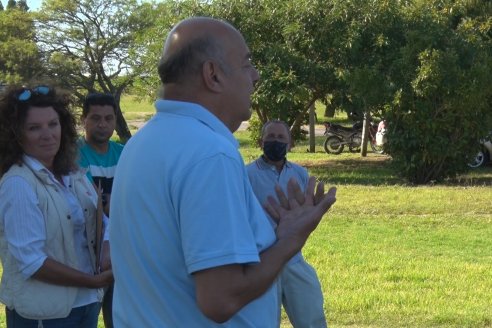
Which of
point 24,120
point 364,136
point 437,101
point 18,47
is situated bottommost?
point 364,136

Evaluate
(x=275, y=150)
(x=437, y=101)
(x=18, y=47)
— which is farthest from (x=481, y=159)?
(x=18, y=47)

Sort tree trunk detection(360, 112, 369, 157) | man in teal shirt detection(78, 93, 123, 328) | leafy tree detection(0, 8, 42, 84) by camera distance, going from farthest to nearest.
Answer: leafy tree detection(0, 8, 42, 84) → tree trunk detection(360, 112, 369, 157) → man in teal shirt detection(78, 93, 123, 328)

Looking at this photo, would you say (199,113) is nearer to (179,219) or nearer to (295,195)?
(179,219)

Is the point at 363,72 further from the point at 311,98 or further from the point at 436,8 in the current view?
the point at 436,8

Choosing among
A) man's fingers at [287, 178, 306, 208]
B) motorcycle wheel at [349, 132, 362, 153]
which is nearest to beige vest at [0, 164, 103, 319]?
man's fingers at [287, 178, 306, 208]

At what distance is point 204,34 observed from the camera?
81.9 inches

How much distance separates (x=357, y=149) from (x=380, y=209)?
1263 cm

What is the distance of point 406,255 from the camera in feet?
29.4

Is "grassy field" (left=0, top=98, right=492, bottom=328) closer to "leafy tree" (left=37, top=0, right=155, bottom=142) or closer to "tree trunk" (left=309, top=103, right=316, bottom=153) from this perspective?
"tree trunk" (left=309, top=103, right=316, bottom=153)

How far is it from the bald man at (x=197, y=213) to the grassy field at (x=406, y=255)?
4255 millimetres

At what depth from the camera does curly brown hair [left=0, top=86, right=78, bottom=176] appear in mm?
3395

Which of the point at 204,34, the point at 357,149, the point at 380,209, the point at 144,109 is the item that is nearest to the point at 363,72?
the point at 380,209

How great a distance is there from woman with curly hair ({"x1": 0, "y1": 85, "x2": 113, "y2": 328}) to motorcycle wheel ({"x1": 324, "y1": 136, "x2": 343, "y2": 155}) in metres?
20.8

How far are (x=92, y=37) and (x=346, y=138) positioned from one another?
39.7 ft
